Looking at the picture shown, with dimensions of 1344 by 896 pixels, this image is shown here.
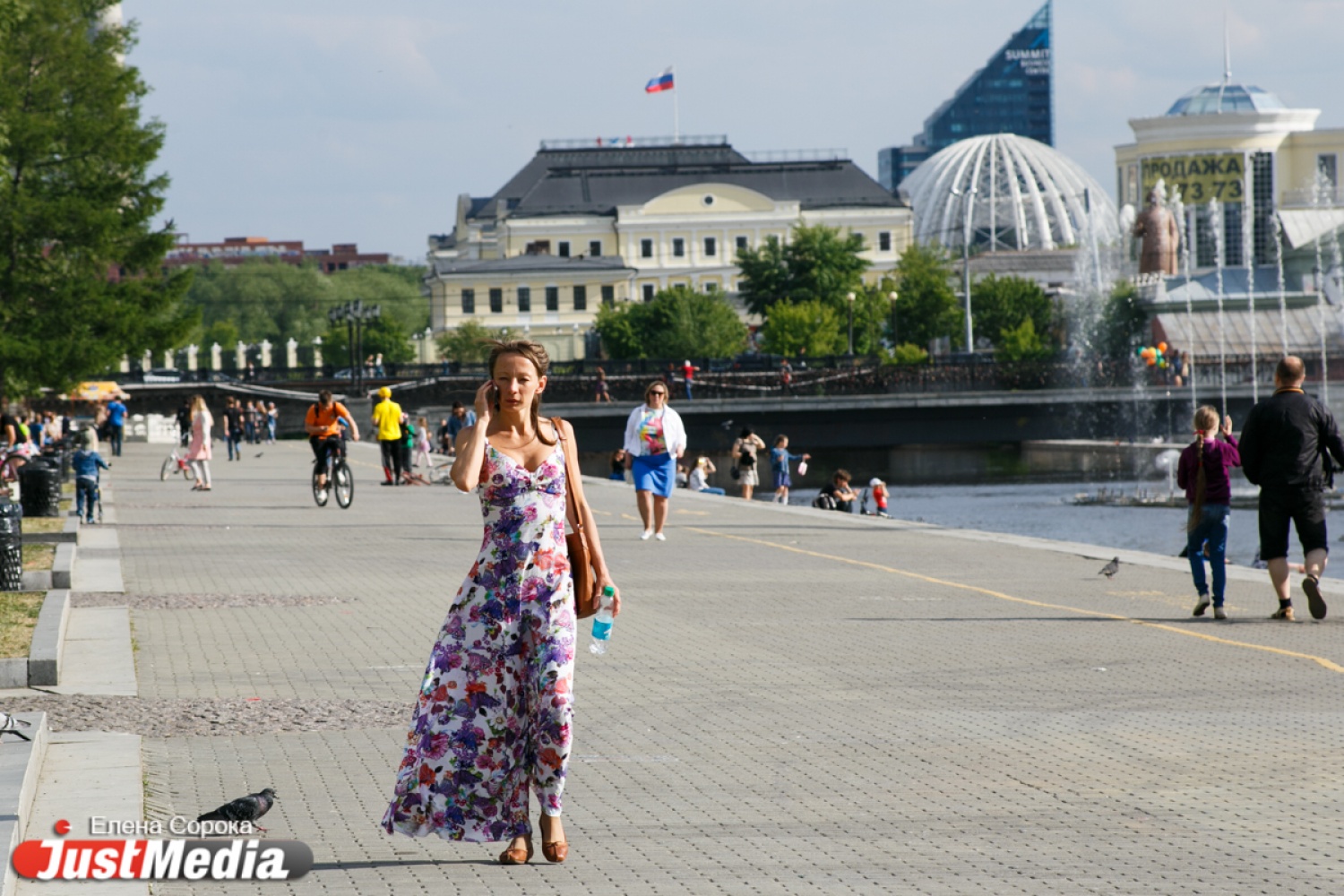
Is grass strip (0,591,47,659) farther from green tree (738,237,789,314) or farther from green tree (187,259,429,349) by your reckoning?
green tree (187,259,429,349)

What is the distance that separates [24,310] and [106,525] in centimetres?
2622

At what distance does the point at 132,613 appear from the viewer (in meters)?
13.0

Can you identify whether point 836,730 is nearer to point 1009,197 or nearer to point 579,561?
point 579,561

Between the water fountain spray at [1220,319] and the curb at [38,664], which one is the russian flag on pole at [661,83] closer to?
the water fountain spray at [1220,319]

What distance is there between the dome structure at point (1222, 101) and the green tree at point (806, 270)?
244ft

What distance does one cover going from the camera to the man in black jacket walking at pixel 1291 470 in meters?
12.3

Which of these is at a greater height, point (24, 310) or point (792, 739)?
point (24, 310)

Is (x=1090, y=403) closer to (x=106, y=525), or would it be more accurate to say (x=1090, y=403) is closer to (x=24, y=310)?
(x=24, y=310)

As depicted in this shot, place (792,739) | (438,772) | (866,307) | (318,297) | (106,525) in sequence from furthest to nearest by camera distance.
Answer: (318,297), (866,307), (106,525), (792,739), (438,772)

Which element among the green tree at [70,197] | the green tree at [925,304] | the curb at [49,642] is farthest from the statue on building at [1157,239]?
the curb at [49,642]

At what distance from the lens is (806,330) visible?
94.5 meters

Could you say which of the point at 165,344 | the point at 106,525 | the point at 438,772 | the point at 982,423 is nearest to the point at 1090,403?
the point at 982,423

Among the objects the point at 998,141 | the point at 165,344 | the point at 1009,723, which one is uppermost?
the point at 998,141

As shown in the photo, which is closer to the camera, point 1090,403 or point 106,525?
point 106,525
